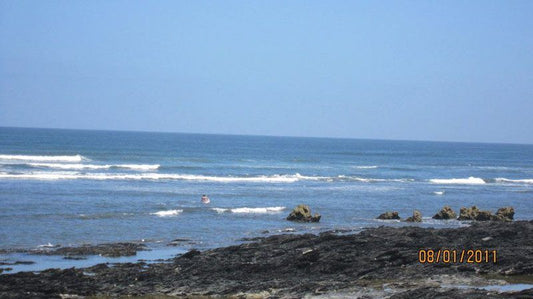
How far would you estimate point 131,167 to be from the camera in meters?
57.4

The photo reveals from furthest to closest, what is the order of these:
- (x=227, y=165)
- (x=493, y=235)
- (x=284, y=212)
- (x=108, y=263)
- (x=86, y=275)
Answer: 1. (x=227, y=165)
2. (x=284, y=212)
3. (x=493, y=235)
4. (x=108, y=263)
5. (x=86, y=275)

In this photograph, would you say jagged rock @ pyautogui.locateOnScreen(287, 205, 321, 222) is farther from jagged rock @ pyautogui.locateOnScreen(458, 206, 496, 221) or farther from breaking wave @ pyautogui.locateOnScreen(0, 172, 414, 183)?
breaking wave @ pyautogui.locateOnScreen(0, 172, 414, 183)

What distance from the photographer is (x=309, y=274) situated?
1552cm

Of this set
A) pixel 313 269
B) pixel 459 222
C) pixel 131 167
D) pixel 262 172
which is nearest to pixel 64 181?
pixel 131 167

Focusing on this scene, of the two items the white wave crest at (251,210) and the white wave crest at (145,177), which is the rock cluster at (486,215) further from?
the white wave crest at (145,177)

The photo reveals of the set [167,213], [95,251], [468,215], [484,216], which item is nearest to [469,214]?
[468,215]

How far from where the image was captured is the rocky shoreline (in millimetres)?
13703

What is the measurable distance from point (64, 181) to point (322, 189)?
17.2m

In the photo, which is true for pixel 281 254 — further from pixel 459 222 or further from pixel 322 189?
pixel 322 189

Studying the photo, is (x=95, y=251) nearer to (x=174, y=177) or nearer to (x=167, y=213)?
(x=167, y=213)
